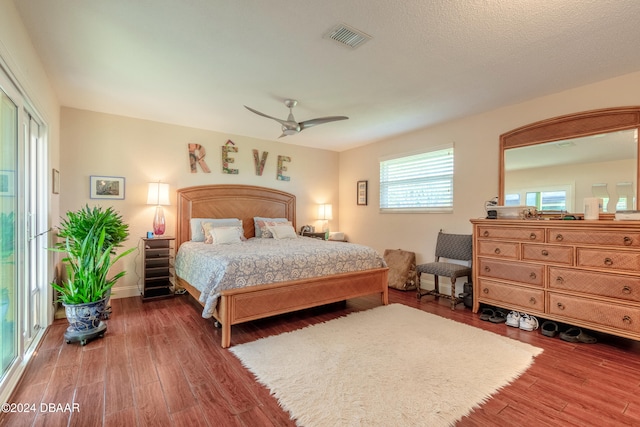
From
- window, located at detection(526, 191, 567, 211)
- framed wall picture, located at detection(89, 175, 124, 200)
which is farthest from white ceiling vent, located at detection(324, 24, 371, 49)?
framed wall picture, located at detection(89, 175, 124, 200)

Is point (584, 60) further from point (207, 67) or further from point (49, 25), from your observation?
point (49, 25)

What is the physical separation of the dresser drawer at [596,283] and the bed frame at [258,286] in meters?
1.81

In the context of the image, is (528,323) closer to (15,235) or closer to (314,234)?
(314,234)

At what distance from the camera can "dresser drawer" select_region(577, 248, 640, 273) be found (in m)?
2.58

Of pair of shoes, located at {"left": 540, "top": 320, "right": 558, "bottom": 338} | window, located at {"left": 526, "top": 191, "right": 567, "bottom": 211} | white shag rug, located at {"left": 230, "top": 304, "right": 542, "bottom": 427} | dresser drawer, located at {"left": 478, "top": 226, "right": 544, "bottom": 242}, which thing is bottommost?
white shag rug, located at {"left": 230, "top": 304, "right": 542, "bottom": 427}

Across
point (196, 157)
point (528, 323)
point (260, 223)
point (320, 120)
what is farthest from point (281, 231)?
point (528, 323)

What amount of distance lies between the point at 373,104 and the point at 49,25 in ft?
10.2

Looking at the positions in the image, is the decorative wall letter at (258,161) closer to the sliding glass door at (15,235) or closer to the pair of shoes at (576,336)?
the sliding glass door at (15,235)

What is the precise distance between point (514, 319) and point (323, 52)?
3352mm

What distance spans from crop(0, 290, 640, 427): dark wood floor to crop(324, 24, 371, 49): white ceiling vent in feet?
8.66

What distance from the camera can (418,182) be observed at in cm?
505

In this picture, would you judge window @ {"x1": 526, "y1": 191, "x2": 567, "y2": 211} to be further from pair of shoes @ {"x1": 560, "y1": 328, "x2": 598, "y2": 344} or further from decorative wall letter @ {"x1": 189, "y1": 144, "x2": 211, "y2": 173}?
decorative wall letter @ {"x1": 189, "y1": 144, "x2": 211, "y2": 173}

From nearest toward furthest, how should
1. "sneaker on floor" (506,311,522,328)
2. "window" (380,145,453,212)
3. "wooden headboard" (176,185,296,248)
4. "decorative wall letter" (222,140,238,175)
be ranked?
"sneaker on floor" (506,311,522,328) → "window" (380,145,453,212) → "wooden headboard" (176,185,296,248) → "decorative wall letter" (222,140,238,175)

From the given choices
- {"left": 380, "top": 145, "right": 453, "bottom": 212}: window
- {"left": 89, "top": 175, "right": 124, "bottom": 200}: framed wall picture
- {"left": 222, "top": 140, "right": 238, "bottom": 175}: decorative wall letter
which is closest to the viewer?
{"left": 89, "top": 175, "right": 124, "bottom": 200}: framed wall picture
